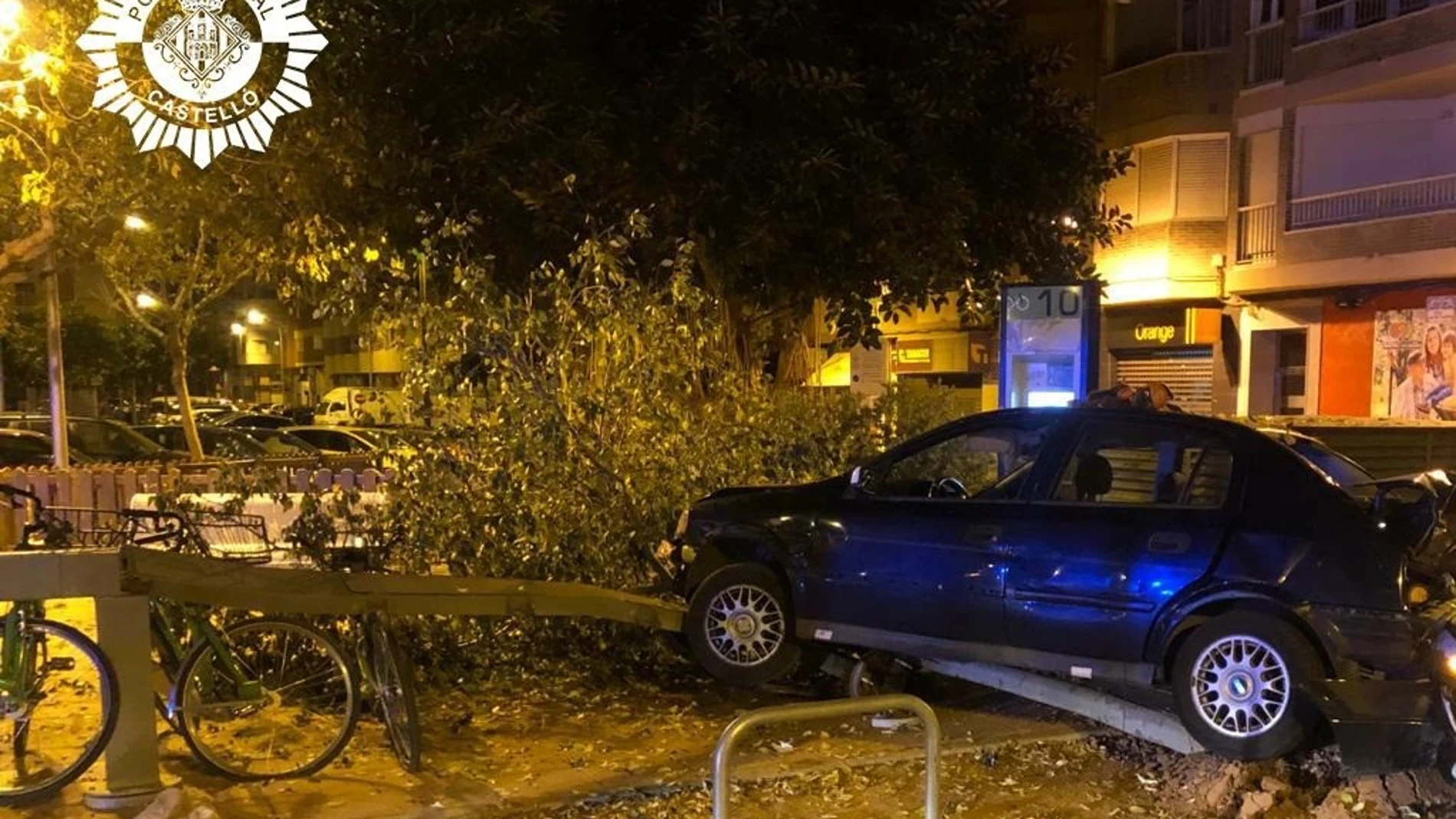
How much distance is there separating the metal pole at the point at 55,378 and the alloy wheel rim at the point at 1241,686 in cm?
1392

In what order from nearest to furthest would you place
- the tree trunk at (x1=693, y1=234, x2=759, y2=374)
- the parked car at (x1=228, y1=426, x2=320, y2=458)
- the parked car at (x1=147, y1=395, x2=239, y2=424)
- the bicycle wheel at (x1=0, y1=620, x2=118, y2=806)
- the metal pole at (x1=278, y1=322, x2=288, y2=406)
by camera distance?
the bicycle wheel at (x1=0, y1=620, x2=118, y2=806) < the tree trunk at (x1=693, y1=234, x2=759, y2=374) < the parked car at (x1=228, y1=426, x2=320, y2=458) < the parked car at (x1=147, y1=395, x2=239, y2=424) < the metal pole at (x1=278, y1=322, x2=288, y2=406)

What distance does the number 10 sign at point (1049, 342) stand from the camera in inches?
364

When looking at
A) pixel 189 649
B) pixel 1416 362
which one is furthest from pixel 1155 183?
pixel 189 649

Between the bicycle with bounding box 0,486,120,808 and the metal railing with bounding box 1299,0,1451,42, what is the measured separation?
18546mm

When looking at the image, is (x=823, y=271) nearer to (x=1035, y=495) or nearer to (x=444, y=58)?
(x=444, y=58)

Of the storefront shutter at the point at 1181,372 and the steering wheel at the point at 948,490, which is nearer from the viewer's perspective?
the steering wheel at the point at 948,490

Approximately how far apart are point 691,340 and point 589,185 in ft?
9.39

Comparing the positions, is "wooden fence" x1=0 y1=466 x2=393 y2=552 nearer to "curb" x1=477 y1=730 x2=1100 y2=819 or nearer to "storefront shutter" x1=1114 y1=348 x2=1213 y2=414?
"curb" x1=477 y1=730 x2=1100 y2=819

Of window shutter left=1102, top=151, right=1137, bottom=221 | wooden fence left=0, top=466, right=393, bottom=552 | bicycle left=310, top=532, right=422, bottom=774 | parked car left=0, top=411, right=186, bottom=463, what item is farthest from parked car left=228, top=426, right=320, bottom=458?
window shutter left=1102, top=151, right=1137, bottom=221

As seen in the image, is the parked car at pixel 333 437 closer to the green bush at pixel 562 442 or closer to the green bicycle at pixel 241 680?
the green bush at pixel 562 442

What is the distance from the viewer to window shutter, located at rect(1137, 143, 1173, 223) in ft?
65.6

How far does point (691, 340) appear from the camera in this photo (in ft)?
25.0

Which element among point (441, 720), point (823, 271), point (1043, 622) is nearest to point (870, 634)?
point (1043, 622)

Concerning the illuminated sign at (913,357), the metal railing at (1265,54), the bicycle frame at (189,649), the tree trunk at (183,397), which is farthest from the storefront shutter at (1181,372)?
the bicycle frame at (189,649)
